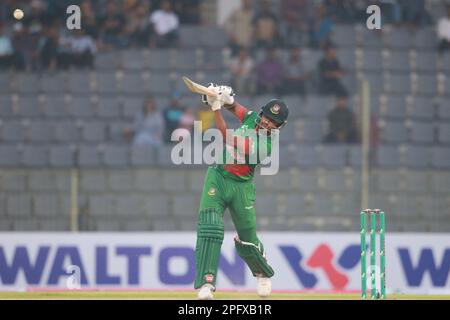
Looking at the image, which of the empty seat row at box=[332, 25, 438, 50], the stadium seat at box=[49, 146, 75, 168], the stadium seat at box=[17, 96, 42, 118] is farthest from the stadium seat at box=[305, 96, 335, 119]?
the stadium seat at box=[17, 96, 42, 118]

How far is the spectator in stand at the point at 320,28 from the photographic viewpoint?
20.6m

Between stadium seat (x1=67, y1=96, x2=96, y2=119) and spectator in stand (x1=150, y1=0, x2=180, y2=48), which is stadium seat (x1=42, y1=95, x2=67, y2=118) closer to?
stadium seat (x1=67, y1=96, x2=96, y2=119)

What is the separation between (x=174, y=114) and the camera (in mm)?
19359

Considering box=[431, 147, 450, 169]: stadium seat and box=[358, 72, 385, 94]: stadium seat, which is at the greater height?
box=[358, 72, 385, 94]: stadium seat

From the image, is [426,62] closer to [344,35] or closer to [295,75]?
[344,35]

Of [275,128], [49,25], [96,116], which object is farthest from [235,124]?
[275,128]

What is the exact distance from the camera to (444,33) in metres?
20.8

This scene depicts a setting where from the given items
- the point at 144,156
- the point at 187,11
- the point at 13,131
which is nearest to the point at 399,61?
the point at 187,11

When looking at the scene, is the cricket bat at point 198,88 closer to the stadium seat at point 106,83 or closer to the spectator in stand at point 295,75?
the spectator in stand at point 295,75

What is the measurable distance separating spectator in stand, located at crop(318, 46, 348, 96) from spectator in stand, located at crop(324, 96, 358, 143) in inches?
20.0

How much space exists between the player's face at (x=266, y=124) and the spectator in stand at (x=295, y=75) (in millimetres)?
7948

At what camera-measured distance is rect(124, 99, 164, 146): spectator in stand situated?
19422 mm

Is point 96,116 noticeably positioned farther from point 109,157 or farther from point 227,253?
point 227,253

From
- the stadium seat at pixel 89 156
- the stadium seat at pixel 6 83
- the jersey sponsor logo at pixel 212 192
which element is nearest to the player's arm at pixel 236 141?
the jersey sponsor logo at pixel 212 192
